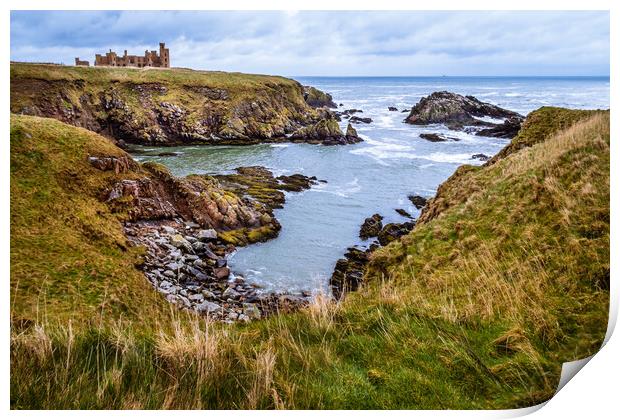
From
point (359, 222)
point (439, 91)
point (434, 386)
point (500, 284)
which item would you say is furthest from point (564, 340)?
point (439, 91)

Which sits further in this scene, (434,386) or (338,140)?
(338,140)

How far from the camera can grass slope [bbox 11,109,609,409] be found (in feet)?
12.5

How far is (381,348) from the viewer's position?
430 cm

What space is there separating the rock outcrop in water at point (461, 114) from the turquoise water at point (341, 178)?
1289 mm

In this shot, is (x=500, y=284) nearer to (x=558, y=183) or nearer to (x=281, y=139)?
(x=558, y=183)

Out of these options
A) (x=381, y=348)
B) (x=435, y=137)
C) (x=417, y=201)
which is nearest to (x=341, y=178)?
(x=417, y=201)

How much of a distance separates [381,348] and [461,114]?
150 feet

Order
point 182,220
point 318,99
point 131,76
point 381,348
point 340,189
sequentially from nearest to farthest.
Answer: point 381,348, point 182,220, point 340,189, point 131,76, point 318,99

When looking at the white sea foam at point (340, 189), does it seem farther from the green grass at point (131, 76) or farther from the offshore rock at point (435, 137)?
the offshore rock at point (435, 137)

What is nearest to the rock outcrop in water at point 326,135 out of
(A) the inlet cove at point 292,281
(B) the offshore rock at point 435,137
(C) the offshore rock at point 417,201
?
(B) the offshore rock at point 435,137

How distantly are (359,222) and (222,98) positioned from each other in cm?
3498

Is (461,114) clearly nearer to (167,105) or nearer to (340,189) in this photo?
(340,189)

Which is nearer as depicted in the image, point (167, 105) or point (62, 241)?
point (62, 241)

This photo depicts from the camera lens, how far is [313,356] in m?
4.18
